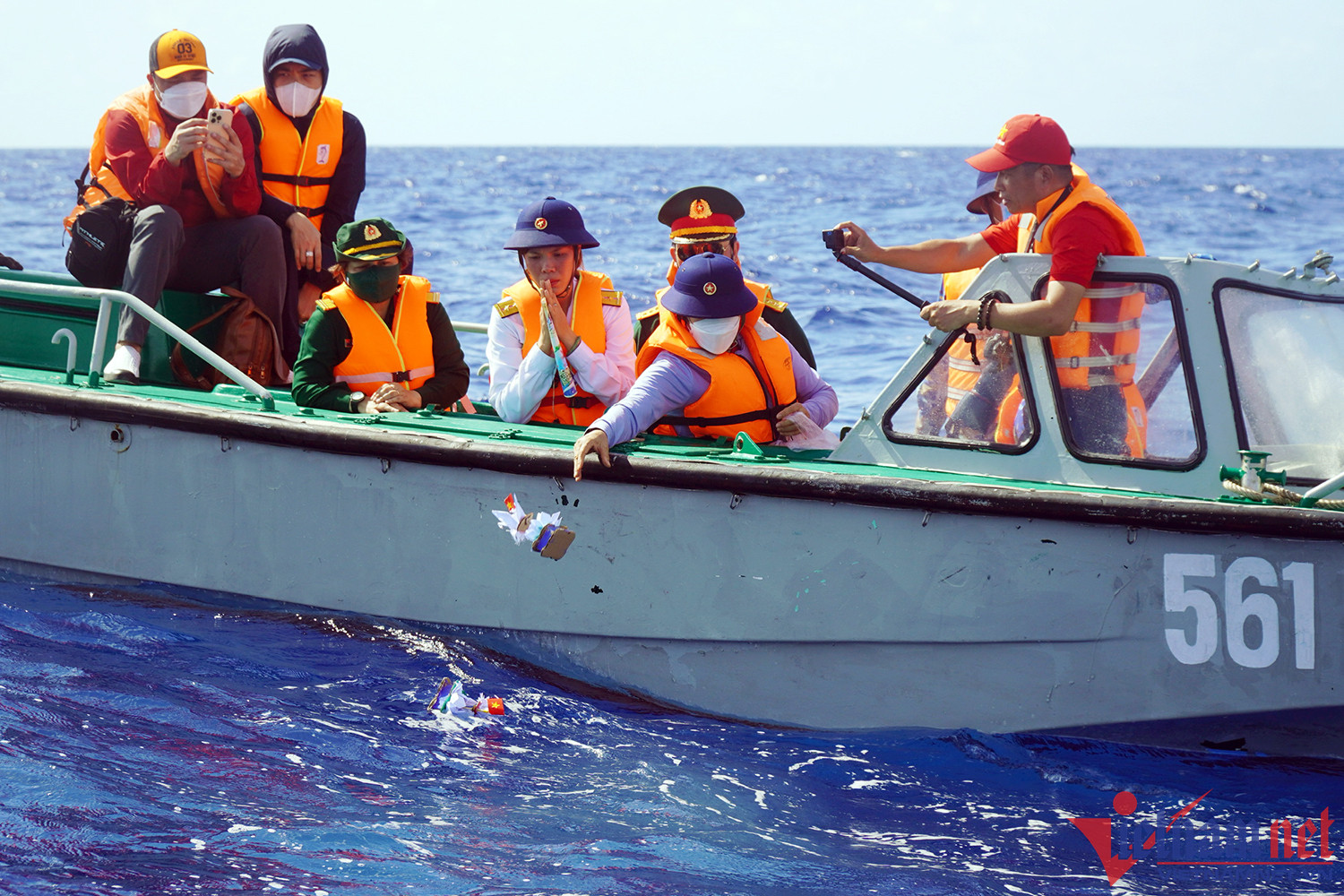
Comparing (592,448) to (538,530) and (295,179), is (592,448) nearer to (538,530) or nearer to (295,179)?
(538,530)

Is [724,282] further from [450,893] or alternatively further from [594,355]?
[450,893]

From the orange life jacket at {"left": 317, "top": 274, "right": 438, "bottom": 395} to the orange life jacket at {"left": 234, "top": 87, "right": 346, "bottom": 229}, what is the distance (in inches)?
48.8

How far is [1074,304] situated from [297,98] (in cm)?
355

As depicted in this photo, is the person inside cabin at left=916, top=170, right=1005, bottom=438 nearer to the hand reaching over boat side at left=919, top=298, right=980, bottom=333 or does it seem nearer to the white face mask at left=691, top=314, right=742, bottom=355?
the hand reaching over boat side at left=919, top=298, right=980, bottom=333

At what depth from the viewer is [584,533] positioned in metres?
4.38

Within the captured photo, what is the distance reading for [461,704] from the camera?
14.7ft

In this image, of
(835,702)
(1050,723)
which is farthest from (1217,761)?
(835,702)

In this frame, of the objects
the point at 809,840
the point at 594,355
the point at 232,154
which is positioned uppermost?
the point at 232,154

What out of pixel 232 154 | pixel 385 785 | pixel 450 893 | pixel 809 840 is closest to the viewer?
pixel 450 893

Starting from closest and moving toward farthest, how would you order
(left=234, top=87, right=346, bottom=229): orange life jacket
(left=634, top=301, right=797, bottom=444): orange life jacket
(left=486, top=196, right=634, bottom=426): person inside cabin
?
(left=634, top=301, right=797, bottom=444): orange life jacket, (left=486, top=196, right=634, bottom=426): person inside cabin, (left=234, top=87, right=346, bottom=229): orange life jacket

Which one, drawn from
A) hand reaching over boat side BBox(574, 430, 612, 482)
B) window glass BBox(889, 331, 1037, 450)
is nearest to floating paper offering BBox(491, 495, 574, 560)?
hand reaching over boat side BBox(574, 430, 612, 482)

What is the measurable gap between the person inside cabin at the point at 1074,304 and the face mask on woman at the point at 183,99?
3199 millimetres

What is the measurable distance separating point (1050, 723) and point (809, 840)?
2.86ft

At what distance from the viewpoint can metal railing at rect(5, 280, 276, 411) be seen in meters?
4.82
